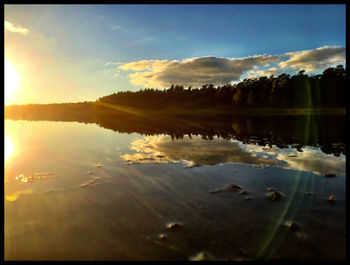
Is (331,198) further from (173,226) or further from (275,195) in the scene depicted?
(173,226)

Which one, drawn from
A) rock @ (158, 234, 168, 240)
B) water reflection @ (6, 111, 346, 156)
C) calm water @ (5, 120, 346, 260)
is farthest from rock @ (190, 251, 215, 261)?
water reflection @ (6, 111, 346, 156)

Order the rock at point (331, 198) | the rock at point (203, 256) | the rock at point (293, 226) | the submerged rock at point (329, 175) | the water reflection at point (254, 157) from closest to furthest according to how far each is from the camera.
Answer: the rock at point (203, 256)
the rock at point (293, 226)
the rock at point (331, 198)
the submerged rock at point (329, 175)
the water reflection at point (254, 157)

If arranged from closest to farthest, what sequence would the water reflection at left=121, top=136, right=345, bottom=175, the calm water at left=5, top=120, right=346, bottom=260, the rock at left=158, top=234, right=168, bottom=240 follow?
the calm water at left=5, top=120, right=346, bottom=260 < the rock at left=158, top=234, right=168, bottom=240 < the water reflection at left=121, top=136, right=345, bottom=175

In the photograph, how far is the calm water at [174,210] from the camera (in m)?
5.86

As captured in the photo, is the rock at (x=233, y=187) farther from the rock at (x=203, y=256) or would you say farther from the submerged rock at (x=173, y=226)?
the rock at (x=203, y=256)

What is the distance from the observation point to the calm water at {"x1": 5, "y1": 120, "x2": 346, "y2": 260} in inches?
231

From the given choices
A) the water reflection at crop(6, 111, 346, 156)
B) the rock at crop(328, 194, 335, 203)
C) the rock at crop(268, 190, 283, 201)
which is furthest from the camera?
the water reflection at crop(6, 111, 346, 156)

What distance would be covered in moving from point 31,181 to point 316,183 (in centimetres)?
1357

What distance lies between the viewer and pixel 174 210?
798 centimetres

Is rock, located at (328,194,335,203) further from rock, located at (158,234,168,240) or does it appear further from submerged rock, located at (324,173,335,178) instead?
rock, located at (158,234,168,240)

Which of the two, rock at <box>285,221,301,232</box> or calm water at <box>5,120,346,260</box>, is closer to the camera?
calm water at <box>5,120,346,260</box>

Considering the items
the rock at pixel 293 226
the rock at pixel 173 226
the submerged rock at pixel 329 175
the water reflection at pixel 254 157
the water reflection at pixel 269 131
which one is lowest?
the rock at pixel 173 226

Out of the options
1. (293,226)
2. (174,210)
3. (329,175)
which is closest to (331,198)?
(293,226)

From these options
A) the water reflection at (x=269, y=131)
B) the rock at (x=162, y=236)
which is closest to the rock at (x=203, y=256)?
the rock at (x=162, y=236)
